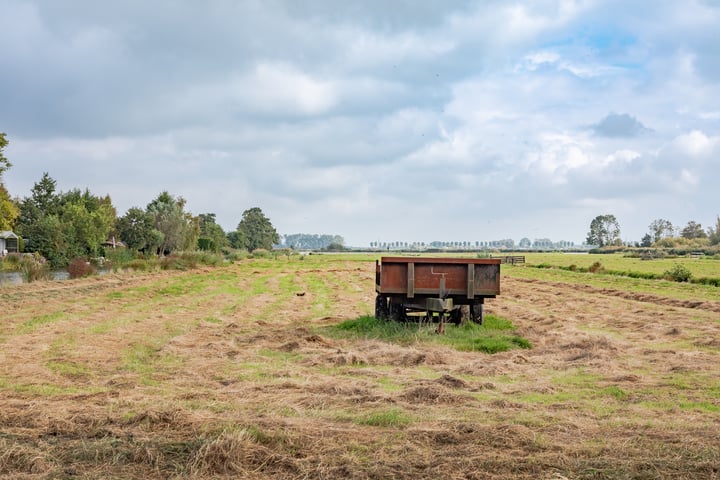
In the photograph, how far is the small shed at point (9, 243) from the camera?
76800mm

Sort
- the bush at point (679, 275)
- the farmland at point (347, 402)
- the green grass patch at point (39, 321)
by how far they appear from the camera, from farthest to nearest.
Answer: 1. the bush at point (679, 275)
2. the green grass patch at point (39, 321)
3. the farmland at point (347, 402)

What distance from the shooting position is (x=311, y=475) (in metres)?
5.25

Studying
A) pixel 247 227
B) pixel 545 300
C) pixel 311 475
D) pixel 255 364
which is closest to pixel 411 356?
pixel 255 364

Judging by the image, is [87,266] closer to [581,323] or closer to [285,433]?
[581,323]

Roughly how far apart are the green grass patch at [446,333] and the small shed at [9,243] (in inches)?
2989

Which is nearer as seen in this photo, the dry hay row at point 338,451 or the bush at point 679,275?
the dry hay row at point 338,451

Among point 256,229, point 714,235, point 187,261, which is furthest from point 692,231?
point 187,261

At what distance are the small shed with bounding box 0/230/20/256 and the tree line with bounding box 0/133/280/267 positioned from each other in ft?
4.06

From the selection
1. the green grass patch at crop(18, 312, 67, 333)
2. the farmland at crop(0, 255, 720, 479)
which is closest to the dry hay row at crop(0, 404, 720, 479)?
the farmland at crop(0, 255, 720, 479)

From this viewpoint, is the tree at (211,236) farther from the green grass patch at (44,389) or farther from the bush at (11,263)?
the green grass patch at (44,389)

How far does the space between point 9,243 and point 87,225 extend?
86.9 ft

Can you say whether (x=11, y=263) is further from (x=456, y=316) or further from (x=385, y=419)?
(x=385, y=419)

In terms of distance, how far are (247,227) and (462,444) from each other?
511 ft

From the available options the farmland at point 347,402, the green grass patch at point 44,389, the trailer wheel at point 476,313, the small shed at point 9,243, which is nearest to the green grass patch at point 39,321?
the farmland at point 347,402
